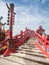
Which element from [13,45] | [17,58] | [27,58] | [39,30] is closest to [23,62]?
[27,58]

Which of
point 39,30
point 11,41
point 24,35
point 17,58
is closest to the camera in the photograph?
point 17,58

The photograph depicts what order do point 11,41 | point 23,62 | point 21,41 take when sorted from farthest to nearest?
point 21,41
point 11,41
point 23,62

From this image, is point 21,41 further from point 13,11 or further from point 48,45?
point 48,45

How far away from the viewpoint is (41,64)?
300 inches

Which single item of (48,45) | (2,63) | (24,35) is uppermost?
(24,35)

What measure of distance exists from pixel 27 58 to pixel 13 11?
14.1ft

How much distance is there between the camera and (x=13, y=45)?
11109 millimetres

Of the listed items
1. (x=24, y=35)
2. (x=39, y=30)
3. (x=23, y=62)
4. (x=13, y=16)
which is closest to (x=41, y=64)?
(x=23, y=62)

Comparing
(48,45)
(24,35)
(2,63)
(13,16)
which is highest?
(13,16)

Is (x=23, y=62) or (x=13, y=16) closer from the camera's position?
(x=23, y=62)

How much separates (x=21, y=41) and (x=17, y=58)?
11.9 feet

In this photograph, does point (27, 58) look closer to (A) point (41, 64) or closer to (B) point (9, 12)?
(A) point (41, 64)

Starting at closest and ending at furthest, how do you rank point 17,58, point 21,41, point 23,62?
1. point 23,62
2. point 17,58
3. point 21,41

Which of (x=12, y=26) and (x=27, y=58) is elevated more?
(x=12, y=26)
